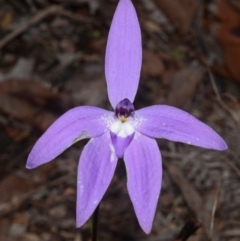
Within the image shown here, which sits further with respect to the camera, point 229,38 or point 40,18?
point 40,18

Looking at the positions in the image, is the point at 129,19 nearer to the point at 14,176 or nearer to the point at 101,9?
the point at 14,176

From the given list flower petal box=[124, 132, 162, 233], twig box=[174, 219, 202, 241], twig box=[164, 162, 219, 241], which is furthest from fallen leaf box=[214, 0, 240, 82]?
flower petal box=[124, 132, 162, 233]

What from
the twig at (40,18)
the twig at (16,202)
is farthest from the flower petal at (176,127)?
the twig at (40,18)

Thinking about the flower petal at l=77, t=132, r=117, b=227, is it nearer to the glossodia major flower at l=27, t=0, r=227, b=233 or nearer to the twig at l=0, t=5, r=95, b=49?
the glossodia major flower at l=27, t=0, r=227, b=233

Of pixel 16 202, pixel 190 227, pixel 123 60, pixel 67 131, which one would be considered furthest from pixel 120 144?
pixel 16 202

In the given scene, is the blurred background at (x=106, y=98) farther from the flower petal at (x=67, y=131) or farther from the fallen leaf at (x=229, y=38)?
the flower petal at (x=67, y=131)

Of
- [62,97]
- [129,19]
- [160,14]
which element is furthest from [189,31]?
[129,19]

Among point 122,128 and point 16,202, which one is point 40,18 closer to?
Result: point 16,202

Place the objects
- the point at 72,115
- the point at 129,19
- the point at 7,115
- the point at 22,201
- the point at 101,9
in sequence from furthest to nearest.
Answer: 1. the point at 101,9
2. the point at 7,115
3. the point at 22,201
4. the point at 129,19
5. the point at 72,115
